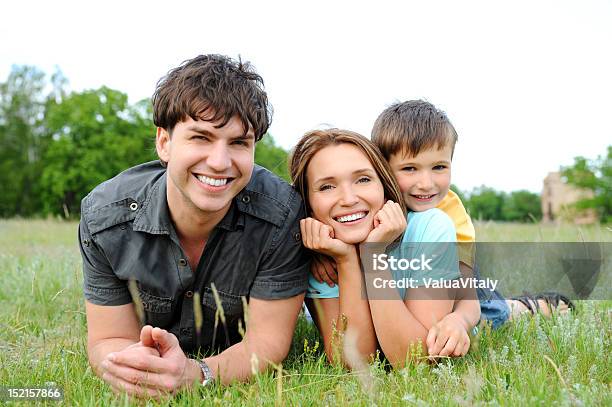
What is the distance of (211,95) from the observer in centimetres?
331

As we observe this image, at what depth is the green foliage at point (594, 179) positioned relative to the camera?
179 feet

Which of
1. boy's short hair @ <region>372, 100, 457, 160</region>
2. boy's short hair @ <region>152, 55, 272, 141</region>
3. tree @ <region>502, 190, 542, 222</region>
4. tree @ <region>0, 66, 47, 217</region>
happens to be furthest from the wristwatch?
tree @ <region>502, 190, 542, 222</region>

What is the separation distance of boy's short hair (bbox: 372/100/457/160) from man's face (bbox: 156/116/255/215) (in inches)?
46.1

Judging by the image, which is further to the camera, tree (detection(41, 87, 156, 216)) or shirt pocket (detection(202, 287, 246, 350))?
tree (detection(41, 87, 156, 216))

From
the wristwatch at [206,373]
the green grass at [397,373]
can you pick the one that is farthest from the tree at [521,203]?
the wristwatch at [206,373]

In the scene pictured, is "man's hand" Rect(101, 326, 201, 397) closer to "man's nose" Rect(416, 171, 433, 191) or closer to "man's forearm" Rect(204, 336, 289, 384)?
"man's forearm" Rect(204, 336, 289, 384)

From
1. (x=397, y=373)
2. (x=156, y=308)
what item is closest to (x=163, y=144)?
(x=156, y=308)

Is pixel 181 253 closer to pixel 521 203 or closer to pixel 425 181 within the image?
pixel 425 181

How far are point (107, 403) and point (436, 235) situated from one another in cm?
201

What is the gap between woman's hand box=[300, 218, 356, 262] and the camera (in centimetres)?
343

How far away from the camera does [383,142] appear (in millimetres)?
4211

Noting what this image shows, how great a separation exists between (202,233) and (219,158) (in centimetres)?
57

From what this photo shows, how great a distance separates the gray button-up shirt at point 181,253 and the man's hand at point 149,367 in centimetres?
54

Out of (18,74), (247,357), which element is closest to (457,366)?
(247,357)
